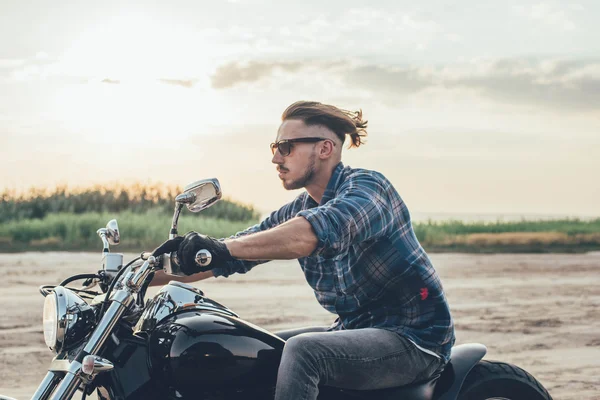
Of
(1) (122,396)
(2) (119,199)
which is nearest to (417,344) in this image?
(1) (122,396)

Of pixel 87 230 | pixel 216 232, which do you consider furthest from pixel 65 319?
pixel 216 232

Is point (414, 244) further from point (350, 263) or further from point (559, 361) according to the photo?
point (559, 361)

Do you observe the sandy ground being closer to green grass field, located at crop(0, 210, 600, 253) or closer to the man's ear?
green grass field, located at crop(0, 210, 600, 253)

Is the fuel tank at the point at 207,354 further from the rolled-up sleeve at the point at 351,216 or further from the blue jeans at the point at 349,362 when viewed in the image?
the rolled-up sleeve at the point at 351,216

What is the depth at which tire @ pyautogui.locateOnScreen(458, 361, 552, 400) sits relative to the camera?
3.23 m

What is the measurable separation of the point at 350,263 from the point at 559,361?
204 inches

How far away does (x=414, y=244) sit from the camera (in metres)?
3.25

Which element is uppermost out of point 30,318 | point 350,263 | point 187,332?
point 350,263

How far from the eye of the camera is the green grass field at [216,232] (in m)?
16.8

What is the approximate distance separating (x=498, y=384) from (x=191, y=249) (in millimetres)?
1511

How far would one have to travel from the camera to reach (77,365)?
2406 millimetres

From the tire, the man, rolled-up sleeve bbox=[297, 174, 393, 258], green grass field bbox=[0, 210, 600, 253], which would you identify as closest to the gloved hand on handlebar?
the man

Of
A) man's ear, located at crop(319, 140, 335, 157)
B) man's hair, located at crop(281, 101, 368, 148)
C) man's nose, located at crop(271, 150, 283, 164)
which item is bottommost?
man's nose, located at crop(271, 150, 283, 164)

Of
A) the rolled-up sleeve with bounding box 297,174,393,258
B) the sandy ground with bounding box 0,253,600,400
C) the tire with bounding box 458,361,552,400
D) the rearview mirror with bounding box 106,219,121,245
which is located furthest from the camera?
the sandy ground with bounding box 0,253,600,400
